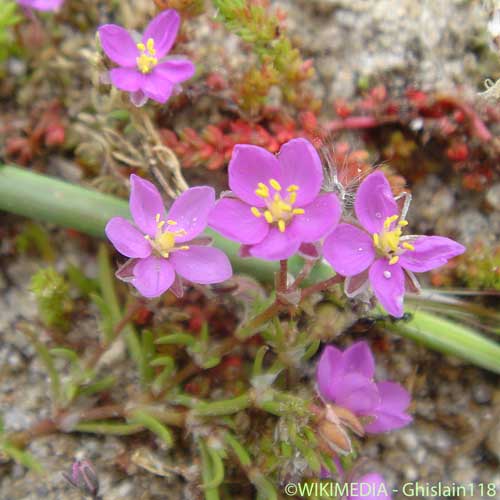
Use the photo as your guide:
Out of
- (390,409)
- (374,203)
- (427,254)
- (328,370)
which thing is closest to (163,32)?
(374,203)

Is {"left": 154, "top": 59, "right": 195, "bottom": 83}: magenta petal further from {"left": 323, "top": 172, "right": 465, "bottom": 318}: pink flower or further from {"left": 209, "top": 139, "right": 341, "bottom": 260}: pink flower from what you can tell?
{"left": 323, "top": 172, "right": 465, "bottom": 318}: pink flower

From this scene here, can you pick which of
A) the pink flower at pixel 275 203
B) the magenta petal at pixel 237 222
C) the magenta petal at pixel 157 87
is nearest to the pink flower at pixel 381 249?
the pink flower at pixel 275 203

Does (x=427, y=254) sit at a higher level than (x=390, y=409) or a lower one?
higher

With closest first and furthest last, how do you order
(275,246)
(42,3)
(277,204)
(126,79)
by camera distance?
(275,246) → (277,204) → (126,79) → (42,3)

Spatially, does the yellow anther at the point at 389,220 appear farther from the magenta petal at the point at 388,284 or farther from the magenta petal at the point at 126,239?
the magenta petal at the point at 126,239

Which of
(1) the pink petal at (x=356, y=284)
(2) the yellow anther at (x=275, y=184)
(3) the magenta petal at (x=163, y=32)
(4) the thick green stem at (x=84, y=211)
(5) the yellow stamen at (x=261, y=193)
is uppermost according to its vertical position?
(3) the magenta petal at (x=163, y=32)

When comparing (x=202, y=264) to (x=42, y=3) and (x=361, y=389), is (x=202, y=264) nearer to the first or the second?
(x=361, y=389)
